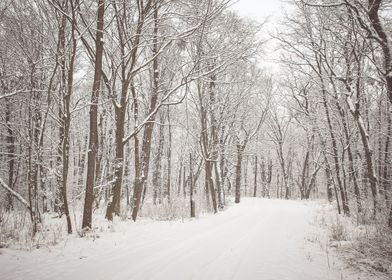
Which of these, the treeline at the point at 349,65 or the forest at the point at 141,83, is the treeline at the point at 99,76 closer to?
the forest at the point at 141,83

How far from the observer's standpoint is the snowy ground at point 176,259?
4.55 m

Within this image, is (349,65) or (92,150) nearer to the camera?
(92,150)

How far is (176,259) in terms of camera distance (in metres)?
5.34

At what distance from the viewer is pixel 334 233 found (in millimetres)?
7918

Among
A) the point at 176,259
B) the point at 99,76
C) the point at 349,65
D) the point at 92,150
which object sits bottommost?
the point at 176,259

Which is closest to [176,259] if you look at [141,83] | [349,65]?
[141,83]

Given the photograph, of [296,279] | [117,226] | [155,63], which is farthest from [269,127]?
[296,279]

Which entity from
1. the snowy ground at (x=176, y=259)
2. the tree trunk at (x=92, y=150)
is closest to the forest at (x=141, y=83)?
the tree trunk at (x=92, y=150)

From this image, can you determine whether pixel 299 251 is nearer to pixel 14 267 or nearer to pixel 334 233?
pixel 334 233

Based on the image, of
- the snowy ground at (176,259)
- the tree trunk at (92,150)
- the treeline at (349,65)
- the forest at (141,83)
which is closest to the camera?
the snowy ground at (176,259)

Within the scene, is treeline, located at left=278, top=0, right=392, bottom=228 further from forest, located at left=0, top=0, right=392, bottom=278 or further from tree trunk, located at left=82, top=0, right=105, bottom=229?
tree trunk, located at left=82, top=0, right=105, bottom=229

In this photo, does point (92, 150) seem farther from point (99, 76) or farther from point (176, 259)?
point (176, 259)

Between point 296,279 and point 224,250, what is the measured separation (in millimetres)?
1855

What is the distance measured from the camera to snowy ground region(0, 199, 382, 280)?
455cm
